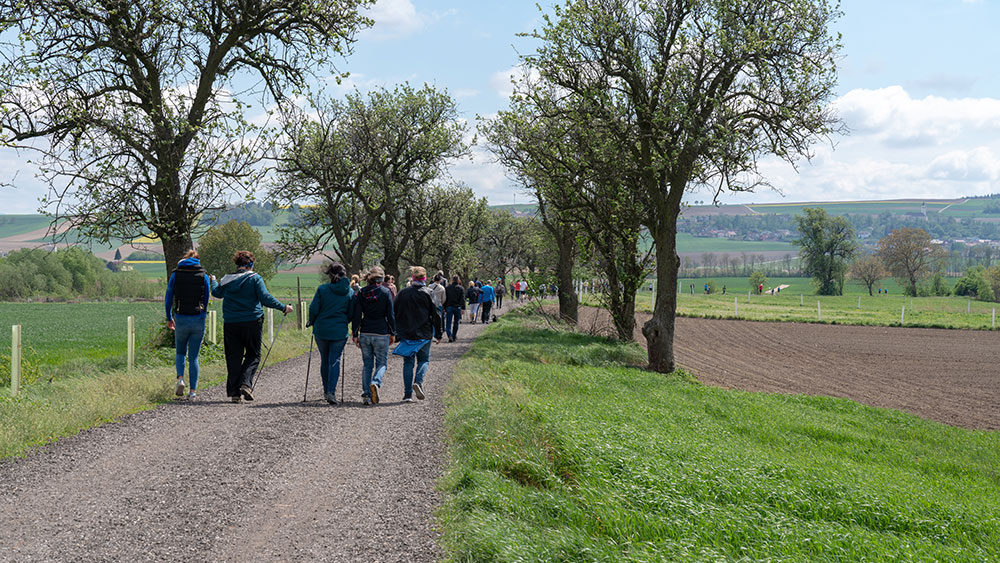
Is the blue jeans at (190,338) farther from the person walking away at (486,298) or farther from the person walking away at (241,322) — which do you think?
the person walking away at (486,298)

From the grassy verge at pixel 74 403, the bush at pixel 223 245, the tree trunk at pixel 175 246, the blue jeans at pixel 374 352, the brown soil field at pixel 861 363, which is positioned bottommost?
the brown soil field at pixel 861 363

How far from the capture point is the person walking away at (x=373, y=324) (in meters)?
12.2

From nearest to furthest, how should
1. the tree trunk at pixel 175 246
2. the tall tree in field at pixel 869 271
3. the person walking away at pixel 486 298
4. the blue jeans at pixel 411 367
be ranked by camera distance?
the blue jeans at pixel 411 367 → the tree trunk at pixel 175 246 → the person walking away at pixel 486 298 → the tall tree in field at pixel 869 271

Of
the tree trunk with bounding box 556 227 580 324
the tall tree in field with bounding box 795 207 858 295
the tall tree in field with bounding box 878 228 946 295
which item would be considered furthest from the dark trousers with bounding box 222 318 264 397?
the tall tree in field with bounding box 878 228 946 295

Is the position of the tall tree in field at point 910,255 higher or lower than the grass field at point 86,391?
higher

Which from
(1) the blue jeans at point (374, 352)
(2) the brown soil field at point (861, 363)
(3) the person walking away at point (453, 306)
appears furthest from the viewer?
(3) the person walking away at point (453, 306)

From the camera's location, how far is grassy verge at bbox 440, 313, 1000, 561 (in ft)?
17.2

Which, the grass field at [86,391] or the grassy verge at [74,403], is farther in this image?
the grass field at [86,391]

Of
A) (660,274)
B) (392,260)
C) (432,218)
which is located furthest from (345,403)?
(432,218)

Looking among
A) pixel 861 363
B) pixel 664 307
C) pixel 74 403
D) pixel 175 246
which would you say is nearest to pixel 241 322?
pixel 74 403

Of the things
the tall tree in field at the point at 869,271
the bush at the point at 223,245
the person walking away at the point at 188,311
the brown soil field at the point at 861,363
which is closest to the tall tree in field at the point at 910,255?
the tall tree in field at the point at 869,271

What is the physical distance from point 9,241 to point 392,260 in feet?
644

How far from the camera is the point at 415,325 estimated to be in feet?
40.8

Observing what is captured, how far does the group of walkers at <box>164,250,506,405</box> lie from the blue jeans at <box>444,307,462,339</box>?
11564 millimetres
